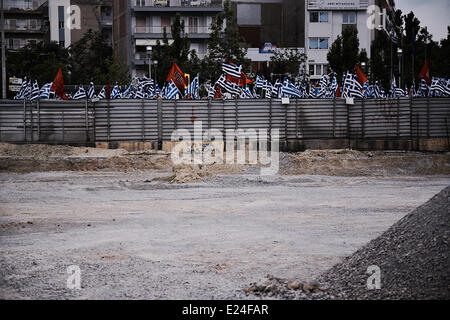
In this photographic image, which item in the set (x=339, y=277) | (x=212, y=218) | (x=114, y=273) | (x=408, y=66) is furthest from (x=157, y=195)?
(x=408, y=66)

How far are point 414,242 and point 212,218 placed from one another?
7964 mm

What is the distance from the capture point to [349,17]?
76.1m

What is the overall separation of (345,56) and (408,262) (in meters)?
53.0

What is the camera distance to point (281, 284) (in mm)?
9289

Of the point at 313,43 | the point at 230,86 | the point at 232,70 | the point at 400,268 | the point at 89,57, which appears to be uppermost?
the point at 313,43

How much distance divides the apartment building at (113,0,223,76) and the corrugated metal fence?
37394mm

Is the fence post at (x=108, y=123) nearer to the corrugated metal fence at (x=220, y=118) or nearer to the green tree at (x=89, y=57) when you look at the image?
the corrugated metal fence at (x=220, y=118)

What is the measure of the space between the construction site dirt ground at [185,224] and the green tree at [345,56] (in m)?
31.0

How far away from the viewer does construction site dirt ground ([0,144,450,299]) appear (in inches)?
393

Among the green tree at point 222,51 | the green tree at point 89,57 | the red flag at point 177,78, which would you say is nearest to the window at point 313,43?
the green tree at point 89,57

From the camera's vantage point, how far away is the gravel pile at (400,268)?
8.09 meters

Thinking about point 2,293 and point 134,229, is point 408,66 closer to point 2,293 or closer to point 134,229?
point 134,229

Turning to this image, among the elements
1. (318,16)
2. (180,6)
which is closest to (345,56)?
(318,16)

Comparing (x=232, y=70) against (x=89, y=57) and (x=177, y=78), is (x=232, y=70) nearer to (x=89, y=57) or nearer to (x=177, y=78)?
(x=177, y=78)
